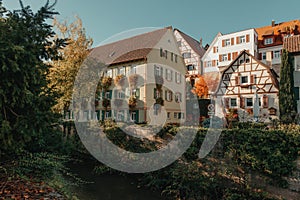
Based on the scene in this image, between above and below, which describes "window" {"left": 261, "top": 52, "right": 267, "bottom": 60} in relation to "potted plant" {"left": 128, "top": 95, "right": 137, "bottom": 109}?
above

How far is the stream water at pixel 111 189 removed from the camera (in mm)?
9703

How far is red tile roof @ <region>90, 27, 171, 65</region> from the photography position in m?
19.9

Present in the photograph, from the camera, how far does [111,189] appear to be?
10609 millimetres

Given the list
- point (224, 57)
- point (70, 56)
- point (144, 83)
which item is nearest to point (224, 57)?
point (224, 57)

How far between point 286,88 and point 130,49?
13.9 metres

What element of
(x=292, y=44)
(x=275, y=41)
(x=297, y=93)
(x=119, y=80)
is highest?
(x=275, y=41)

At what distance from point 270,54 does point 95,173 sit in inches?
873

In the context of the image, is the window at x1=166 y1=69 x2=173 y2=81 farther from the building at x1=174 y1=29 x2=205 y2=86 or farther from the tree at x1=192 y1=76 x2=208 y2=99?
the building at x1=174 y1=29 x2=205 y2=86

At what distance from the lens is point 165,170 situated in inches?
432

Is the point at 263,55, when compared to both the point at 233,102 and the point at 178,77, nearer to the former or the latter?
the point at 233,102

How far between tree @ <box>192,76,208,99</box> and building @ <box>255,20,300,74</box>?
715 centimetres

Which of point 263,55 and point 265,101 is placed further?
point 263,55

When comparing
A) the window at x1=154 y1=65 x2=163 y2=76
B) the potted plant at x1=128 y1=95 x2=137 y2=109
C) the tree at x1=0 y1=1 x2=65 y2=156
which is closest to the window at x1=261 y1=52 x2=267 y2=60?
the window at x1=154 y1=65 x2=163 y2=76

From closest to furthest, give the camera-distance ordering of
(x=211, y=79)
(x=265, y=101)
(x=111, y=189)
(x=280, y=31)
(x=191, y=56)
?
(x=111, y=189) → (x=265, y=101) → (x=280, y=31) → (x=211, y=79) → (x=191, y=56)
